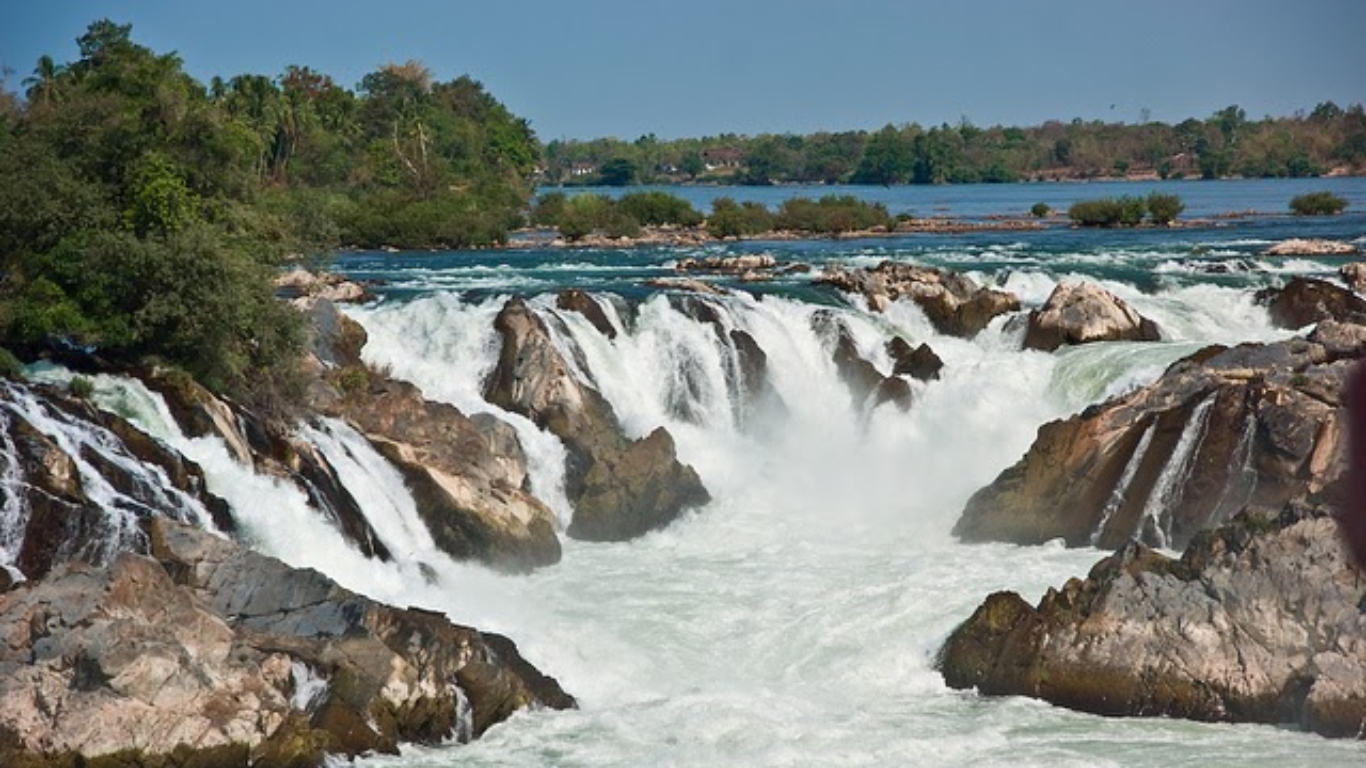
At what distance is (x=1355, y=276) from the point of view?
1464 inches

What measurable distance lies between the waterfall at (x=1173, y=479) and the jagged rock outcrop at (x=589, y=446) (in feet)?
24.7

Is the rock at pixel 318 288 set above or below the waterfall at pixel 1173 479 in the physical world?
above

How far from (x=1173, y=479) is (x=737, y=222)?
42609 millimetres

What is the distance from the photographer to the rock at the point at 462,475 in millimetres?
22188

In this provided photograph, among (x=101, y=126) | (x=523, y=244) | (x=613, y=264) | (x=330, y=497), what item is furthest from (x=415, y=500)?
(x=523, y=244)

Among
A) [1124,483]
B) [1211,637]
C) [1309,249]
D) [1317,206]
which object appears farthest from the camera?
[1317,206]

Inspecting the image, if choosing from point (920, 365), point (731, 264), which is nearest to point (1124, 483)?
point (920, 365)

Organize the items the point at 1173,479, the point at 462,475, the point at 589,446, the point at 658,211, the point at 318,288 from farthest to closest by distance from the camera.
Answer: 1. the point at 658,211
2. the point at 318,288
3. the point at 589,446
4. the point at 462,475
5. the point at 1173,479

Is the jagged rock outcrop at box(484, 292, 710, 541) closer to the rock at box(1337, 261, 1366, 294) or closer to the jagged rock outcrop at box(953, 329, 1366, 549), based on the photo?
the jagged rock outcrop at box(953, 329, 1366, 549)

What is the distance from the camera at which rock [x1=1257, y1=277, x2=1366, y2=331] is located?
33.6m

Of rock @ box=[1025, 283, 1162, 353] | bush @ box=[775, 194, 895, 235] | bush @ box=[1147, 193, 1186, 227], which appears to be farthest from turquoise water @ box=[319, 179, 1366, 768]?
bush @ box=[1147, 193, 1186, 227]

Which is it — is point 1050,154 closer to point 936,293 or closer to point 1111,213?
point 1111,213

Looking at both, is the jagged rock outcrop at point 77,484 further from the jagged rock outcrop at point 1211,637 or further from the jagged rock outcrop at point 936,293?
the jagged rock outcrop at point 936,293

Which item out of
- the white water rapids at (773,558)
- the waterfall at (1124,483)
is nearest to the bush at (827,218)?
the white water rapids at (773,558)
